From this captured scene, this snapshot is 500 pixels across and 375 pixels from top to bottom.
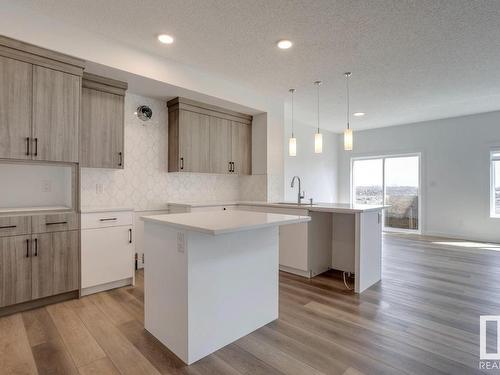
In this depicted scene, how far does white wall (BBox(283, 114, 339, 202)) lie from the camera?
6576 millimetres

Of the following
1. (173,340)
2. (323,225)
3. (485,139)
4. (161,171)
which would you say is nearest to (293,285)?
(323,225)

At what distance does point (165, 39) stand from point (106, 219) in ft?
6.66

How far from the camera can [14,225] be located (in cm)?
252

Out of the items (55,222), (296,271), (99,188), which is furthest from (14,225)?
(296,271)

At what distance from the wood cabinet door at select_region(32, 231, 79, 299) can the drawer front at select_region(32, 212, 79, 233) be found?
0.05m

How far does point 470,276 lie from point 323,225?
6.35 ft

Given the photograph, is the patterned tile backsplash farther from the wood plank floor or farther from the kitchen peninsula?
the wood plank floor

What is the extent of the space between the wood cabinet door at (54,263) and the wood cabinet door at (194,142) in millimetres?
1751

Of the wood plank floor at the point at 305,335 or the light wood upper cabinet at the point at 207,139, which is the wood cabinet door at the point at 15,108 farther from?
the light wood upper cabinet at the point at 207,139

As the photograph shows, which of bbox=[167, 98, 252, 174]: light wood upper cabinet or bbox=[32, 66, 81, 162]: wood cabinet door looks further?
bbox=[167, 98, 252, 174]: light wood upper cabinet

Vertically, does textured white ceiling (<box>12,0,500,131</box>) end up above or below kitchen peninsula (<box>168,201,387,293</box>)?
above

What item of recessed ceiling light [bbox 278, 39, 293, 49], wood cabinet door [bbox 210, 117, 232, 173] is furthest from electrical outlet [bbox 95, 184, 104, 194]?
recessed ceiling light [bbox 278, 39, 293, 49]

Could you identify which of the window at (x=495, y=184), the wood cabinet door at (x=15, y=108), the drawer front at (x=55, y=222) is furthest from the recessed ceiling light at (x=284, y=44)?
the window at (x=495, y=184)

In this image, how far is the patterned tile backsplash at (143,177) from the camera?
11.8ft
